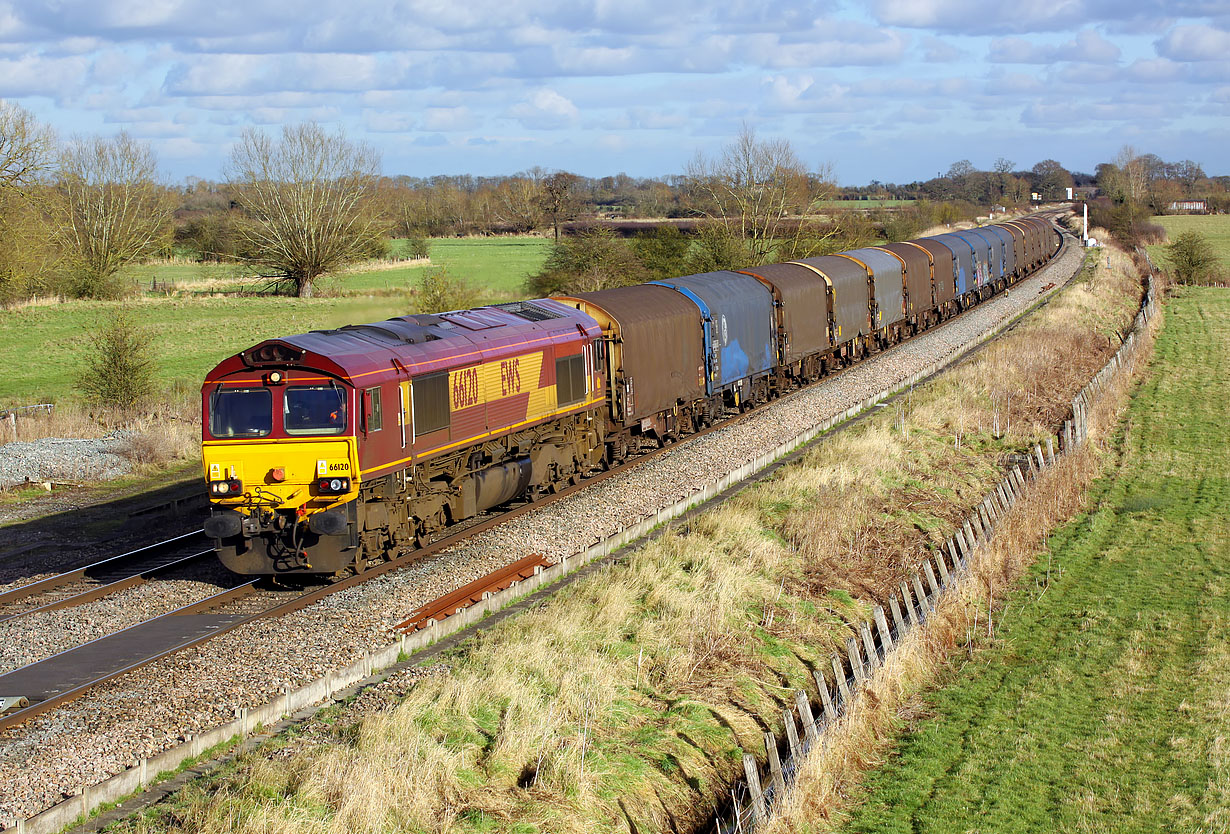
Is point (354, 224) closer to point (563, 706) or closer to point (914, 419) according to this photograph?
point (914, 419)

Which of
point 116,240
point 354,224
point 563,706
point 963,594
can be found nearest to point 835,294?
point 963,594

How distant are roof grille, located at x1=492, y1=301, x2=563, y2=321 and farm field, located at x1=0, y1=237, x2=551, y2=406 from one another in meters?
4.26

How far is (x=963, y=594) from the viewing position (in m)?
17.5

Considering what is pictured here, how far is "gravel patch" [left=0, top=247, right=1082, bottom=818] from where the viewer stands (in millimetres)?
10195

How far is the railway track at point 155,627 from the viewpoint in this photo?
12093 millimetres

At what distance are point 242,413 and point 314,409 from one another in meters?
1.06

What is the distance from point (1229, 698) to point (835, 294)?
2248cm

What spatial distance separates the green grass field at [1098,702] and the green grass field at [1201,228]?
242 ft

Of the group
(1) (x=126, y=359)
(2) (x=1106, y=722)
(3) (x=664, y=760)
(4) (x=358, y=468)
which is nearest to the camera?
(3) (x=664, y=760)

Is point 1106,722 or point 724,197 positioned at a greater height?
point 724,197

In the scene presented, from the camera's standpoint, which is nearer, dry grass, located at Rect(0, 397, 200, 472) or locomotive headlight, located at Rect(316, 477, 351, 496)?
locomotive headlight, located at Rect(316, 477, 351, 496)

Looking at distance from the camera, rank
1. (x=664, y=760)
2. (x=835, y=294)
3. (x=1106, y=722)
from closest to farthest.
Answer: (x=664, y=760) < (x=1106, y=722) < (x=835, y=294)

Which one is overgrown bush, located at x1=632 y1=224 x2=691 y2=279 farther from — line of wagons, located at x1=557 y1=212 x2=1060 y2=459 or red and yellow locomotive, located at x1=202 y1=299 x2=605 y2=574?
red and yellow locomotive, located at x1=202 y1=299 x2=605 y2=574

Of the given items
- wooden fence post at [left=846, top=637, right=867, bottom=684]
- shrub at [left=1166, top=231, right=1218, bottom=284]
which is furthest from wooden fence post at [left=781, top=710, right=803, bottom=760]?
shrub at [left=1166, top=231, right=1218, bottom=284]
